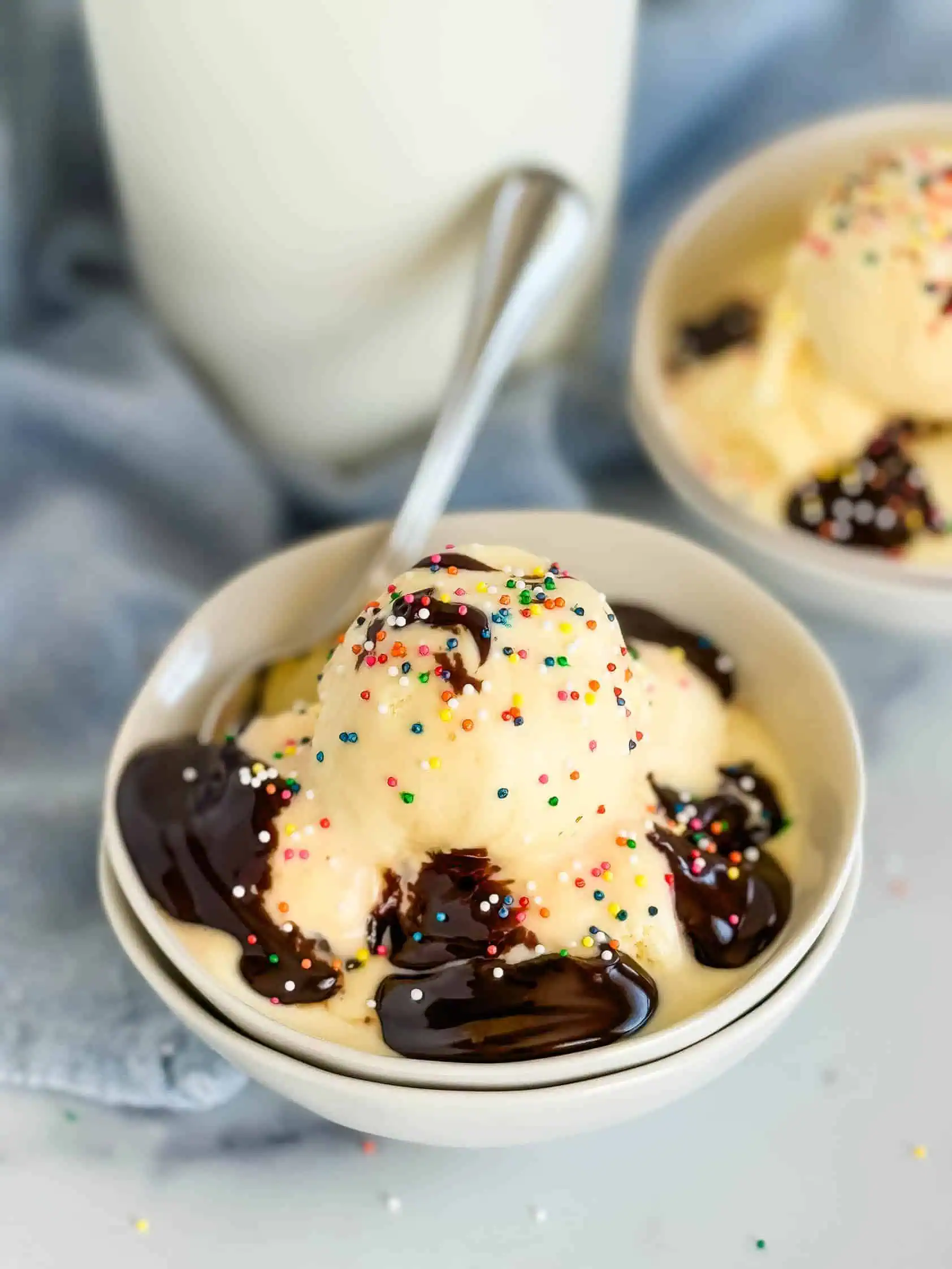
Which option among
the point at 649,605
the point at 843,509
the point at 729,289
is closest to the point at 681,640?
the point at 649,605

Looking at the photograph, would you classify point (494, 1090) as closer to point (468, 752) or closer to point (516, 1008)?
point (516, 1008)

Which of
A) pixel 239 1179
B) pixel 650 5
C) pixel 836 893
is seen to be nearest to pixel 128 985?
pixel 239 1179

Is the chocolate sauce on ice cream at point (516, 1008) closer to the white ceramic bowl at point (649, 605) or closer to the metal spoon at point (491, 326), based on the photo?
the white ceramic bowl at point (649, 605)

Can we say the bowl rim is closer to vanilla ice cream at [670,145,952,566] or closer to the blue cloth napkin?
the blue cloth napkin

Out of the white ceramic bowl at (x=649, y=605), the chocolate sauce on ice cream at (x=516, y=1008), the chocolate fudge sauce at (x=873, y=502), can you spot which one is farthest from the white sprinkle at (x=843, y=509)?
the chocolate sauce on ice cream at (x=516, y=1008)

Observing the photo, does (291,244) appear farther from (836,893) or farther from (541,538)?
(836,893)

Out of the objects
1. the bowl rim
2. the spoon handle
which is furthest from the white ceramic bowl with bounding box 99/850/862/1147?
the spoon handle
